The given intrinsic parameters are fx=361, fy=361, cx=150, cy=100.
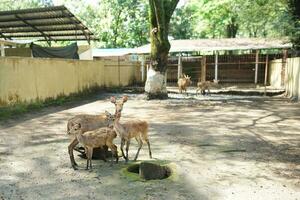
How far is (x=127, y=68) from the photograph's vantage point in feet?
68.3

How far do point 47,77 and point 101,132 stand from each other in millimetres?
8042

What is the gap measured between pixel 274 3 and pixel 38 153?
1431 centimetres

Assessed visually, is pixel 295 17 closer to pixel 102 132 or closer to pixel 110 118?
pixel 110 118

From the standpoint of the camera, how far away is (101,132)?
206 inches

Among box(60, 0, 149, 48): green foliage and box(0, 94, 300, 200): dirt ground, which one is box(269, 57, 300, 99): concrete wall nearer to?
box(0, 94, 300, 200): dirt ground

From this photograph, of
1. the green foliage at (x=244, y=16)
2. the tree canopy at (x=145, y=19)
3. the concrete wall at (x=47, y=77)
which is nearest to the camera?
the concrete wall at (x=47, y=77)

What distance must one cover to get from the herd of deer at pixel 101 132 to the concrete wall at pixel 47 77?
5521 millimetres

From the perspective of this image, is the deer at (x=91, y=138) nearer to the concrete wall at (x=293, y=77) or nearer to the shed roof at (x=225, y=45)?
the concrete wall at (x=293, y=77)

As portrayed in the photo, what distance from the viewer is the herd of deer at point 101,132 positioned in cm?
516

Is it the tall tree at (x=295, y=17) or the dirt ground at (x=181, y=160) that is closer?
the dirt ground at (x=181, y=160)

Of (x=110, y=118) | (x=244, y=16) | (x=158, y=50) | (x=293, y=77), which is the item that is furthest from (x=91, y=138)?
(x=244, y=16)

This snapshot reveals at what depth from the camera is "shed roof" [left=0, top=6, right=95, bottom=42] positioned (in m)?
15.7

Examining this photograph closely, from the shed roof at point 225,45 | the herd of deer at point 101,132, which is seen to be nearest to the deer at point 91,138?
the herd of deer at point 101,132

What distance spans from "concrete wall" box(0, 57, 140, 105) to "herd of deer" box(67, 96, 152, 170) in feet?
18.1
